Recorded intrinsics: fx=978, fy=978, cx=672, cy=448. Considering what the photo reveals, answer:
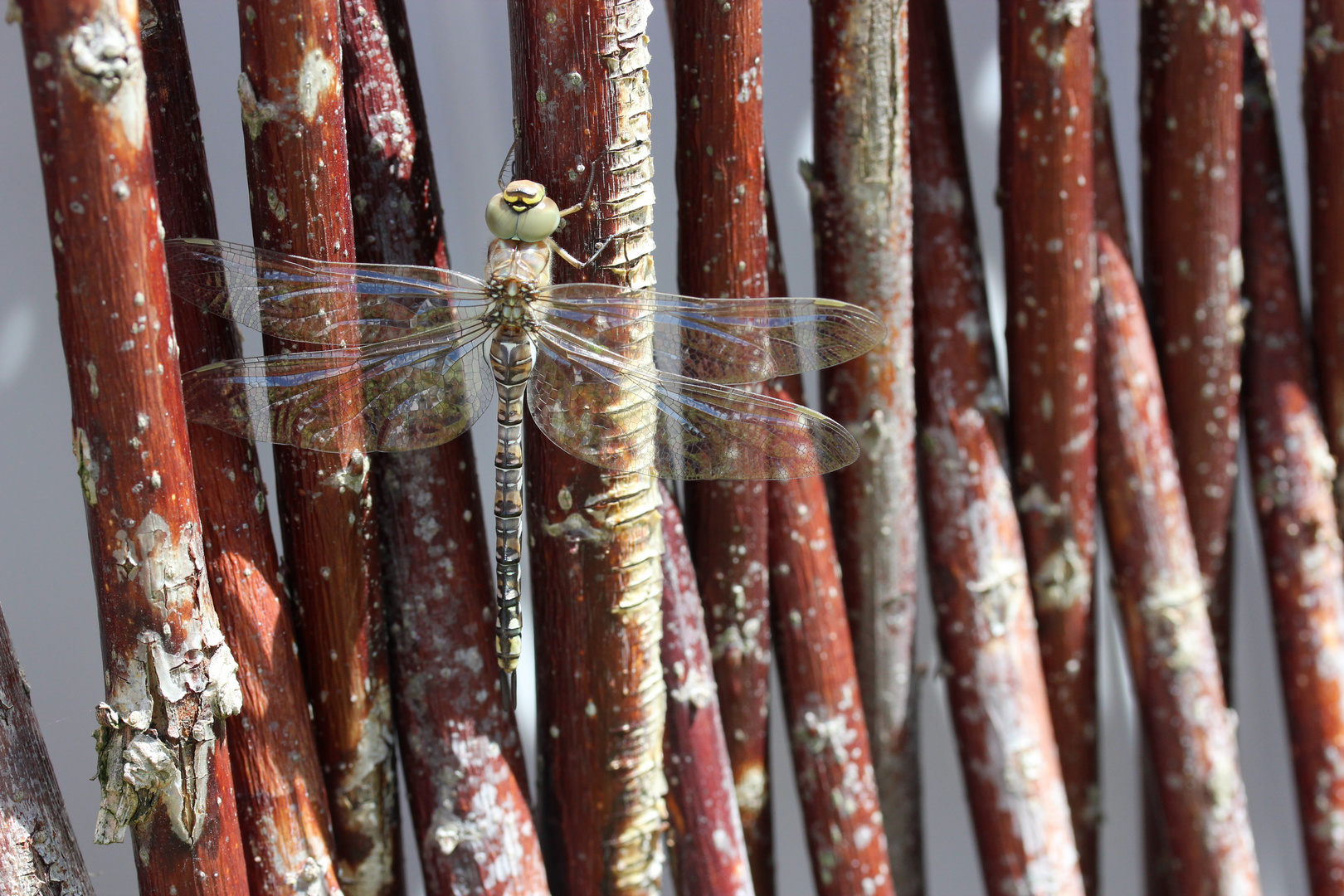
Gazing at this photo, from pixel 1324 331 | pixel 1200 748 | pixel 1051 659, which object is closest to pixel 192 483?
pixel 1051 659

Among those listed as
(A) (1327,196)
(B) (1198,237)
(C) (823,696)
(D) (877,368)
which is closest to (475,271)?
(D) (877,368)

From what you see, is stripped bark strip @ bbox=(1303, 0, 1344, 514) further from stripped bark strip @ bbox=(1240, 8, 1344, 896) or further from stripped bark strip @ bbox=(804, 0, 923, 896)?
stripped bark strip @ bbox=(804, 0, 923, 896)

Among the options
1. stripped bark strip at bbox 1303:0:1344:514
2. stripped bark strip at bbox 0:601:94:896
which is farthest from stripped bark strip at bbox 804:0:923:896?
stripped bark strip at bbox 0:601:94:896

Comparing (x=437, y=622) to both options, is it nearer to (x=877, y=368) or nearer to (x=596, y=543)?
(x=596, y=543)

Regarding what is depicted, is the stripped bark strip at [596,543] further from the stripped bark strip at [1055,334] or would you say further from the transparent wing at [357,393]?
the stripped bark strip at [1055,334]

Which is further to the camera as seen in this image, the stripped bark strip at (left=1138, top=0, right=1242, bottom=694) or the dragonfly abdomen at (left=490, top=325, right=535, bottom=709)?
the stripped bark strip at (left=1138, top=0, right=1242, bottom=694)

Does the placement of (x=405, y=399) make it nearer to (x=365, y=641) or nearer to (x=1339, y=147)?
(x=365, y=641)
